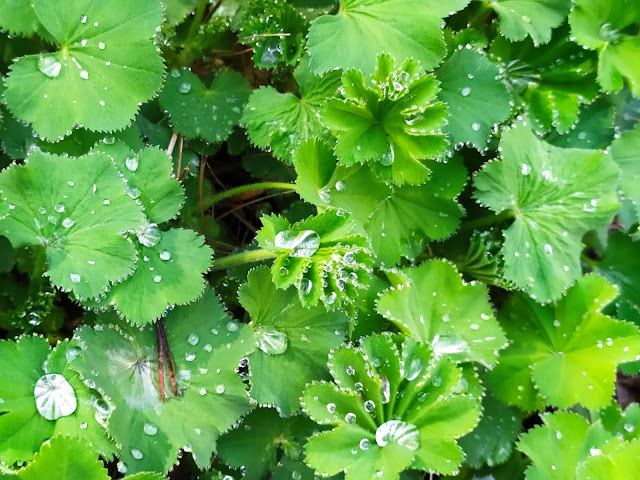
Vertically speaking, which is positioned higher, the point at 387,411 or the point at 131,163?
the point at 131,163

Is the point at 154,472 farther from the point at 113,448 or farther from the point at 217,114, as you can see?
the point at 217,114

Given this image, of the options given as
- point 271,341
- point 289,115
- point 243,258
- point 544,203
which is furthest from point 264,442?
point 544,203

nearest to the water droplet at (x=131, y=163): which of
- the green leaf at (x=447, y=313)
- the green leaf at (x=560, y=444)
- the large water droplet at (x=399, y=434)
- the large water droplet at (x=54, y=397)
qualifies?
the large water droplet at (x=54, y=397)

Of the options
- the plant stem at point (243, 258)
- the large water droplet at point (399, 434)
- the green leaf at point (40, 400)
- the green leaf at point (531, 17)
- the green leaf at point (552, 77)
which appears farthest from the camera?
the green leaf at point (552, 77)

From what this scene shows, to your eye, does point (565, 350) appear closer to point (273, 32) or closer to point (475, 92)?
point (475, 92)

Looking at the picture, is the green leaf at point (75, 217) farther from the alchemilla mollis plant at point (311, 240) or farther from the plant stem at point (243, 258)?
the plant stem at point (243, 258)

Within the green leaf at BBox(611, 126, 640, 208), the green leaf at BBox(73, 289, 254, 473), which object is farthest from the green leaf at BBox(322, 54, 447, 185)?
the green leaf at BBox(611, 126, 640, 208)

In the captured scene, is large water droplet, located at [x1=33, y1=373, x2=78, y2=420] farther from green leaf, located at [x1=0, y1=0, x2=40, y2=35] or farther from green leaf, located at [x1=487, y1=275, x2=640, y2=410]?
green leaf, located at [x1=487, y1=275, x2=640, y2=410]
